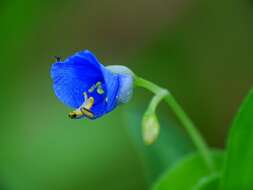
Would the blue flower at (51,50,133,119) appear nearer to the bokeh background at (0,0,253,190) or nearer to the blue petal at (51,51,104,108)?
the blue petal at (51,51,104,108)

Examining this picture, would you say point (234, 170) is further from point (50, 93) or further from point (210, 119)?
point (50, 93)

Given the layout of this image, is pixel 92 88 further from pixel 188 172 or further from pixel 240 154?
pixel 188 172

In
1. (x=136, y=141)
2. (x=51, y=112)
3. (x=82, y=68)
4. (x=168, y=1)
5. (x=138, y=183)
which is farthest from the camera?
(x=168, y=1)

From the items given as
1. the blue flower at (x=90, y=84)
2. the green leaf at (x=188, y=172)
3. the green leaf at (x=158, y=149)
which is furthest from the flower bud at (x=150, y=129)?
the green leaf at (x=158, y=149)

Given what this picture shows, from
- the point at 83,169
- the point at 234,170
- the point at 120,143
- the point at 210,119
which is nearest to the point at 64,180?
the point at 83,169

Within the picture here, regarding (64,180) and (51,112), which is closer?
(64,180)

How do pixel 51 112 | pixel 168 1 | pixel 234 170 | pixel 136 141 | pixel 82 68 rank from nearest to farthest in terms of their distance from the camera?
pixel 82 68 → pixel 234 170 → pixel 136 141 → pixel 51 112 → pixel 168 1

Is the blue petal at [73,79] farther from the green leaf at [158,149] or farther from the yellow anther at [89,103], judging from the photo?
the green leaf at [158,149]
